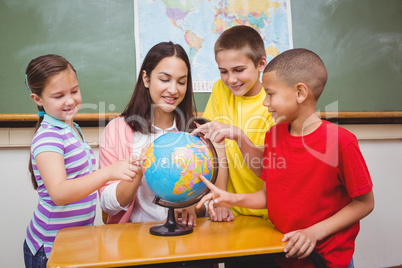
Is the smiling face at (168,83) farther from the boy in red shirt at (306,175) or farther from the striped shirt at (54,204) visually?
the striped shirt at (54,204)

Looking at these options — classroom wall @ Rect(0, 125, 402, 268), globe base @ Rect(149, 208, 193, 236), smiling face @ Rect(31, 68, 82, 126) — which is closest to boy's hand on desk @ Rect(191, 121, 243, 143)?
globe base @ Rect(149, 208, 193, 236)

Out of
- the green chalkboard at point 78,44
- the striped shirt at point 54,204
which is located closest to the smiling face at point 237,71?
the striped shirt at point 54,204

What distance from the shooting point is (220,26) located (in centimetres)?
283

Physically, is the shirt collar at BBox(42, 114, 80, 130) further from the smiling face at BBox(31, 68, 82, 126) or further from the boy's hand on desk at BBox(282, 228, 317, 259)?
the boy's hand on desk at BBox(282, 228, 317, 259)

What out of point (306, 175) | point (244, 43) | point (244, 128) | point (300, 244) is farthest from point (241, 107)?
point (300, 244)

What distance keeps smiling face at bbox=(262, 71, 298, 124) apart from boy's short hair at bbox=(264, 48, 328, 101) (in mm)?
24

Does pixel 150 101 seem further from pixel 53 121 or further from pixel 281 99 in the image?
pixel 281 99

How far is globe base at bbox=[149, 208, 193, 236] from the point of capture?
4.63 feet

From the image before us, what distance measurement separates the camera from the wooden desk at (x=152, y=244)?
1159 millimetres

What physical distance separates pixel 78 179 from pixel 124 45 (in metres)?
1.45

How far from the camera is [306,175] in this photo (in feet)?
4.74

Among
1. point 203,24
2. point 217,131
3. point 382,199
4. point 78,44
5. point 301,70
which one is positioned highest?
point 203,24

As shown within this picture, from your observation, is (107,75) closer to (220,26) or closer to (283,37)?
(220,26)

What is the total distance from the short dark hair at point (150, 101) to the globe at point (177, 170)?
1.77 ft
